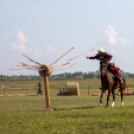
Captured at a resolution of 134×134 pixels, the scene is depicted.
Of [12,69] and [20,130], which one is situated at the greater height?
[12,69]

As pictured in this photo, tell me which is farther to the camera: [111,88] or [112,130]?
[111,88]

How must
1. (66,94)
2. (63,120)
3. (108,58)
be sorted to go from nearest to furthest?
(63,120) < (108,58) < (66,94)

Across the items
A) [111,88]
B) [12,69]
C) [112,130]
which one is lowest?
[112,130]

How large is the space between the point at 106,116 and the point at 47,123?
2307 millimetres

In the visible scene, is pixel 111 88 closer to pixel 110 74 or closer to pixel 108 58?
pixel 110 74

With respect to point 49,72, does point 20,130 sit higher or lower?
lower

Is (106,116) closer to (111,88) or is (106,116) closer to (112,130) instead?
(112,130)

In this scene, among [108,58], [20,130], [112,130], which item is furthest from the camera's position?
[108,58]

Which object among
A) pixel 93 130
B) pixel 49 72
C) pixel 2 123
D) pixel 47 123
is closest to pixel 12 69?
pixel 49 72

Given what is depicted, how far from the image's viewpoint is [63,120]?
34.3ft

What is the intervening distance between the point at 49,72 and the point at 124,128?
5.94m

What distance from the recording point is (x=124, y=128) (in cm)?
863

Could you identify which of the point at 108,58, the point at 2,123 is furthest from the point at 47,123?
the point at 108,58

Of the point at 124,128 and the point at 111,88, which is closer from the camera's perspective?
the point at 124,128
